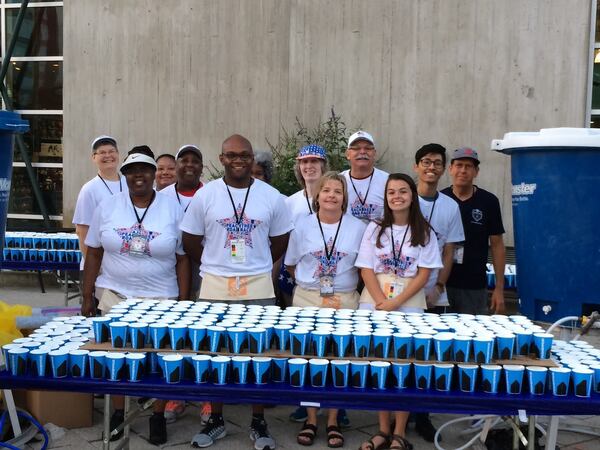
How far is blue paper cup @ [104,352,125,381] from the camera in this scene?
8.57ft

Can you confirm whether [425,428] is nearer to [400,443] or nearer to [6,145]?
[400,443]

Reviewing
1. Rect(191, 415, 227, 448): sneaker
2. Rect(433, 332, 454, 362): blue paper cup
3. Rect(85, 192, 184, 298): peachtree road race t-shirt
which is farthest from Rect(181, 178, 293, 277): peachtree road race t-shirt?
Rect(433, 332, 454, 362): blue paper cup

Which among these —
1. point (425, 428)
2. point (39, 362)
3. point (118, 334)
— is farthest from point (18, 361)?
point (425, 428)

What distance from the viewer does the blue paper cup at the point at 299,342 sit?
8.77 feet

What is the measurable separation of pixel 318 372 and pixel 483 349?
0.65 metres

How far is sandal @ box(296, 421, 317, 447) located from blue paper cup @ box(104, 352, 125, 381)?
1.54 meters

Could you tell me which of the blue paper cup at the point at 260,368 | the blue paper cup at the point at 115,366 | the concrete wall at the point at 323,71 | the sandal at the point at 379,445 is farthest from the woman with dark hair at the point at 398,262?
the concrete wall at the point at 323,71

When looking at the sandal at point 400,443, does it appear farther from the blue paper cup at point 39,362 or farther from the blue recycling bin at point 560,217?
the blue paper cup at point 39,362

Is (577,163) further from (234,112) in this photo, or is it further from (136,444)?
(234,112)

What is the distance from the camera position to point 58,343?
2.80 metres

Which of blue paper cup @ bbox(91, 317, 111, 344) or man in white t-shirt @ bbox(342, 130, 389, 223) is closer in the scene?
blue paper cup @ bbox(91, 317, 111, 344)

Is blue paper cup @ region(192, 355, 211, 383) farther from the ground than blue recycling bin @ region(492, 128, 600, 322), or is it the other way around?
blue recycling bin @ region(492, 128, 600, 322)

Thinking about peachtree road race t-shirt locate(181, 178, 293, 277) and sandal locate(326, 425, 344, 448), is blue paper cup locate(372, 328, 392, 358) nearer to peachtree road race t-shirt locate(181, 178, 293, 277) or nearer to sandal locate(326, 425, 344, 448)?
peachtree road race t-shirt locate(181, 178, 293, 277)

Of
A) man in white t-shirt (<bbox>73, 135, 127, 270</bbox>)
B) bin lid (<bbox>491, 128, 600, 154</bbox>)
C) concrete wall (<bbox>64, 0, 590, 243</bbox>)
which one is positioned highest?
concrete wall (<bbox>64, 0, 590, 243</bbox>)
